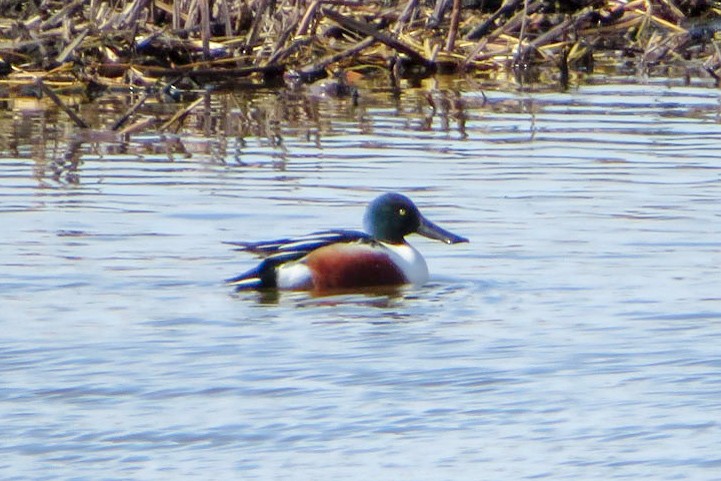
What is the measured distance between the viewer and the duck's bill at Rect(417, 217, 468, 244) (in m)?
Answer: 8.91

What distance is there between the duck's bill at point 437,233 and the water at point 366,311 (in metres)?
0.13

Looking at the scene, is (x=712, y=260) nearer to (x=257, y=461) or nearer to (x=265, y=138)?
(x=257, y=461)

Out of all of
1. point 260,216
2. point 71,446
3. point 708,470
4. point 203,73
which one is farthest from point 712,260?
point 203,73

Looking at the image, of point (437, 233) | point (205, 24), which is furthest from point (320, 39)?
point (437, 233)

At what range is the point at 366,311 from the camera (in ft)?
26.2

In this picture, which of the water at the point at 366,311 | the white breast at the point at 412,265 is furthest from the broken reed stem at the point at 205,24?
the white breast at the point at 412,265

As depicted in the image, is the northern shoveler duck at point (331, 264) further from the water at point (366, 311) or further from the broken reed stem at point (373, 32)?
the broken reed stem at point (373, 32)

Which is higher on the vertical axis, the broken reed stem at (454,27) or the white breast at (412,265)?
the broken reed stem at (454,27)

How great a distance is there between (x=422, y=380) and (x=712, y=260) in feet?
8.71

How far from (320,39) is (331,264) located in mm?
8142

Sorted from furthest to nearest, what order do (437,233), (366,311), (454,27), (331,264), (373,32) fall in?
(454,27)
(373,32)
(437,233)
(331,264)
(366,311)

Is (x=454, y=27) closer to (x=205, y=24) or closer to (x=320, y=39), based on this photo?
(x=320, y=39)

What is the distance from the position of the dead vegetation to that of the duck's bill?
19.7 ft

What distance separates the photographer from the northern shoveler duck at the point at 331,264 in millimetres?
8406
